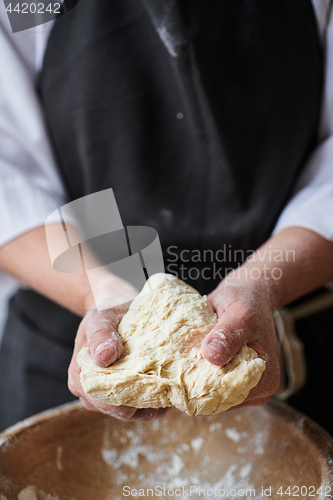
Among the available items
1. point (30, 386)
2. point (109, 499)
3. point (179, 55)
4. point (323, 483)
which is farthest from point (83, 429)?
point (179, 55)

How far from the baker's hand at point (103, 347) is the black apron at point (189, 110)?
194 mm

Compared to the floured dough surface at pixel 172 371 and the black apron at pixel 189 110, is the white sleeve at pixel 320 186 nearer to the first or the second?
the black apron at pixel 189 110

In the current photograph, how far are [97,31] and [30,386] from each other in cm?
62

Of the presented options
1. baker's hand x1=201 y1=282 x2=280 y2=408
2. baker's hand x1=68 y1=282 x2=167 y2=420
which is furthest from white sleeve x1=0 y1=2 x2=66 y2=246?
baker's hand x1=201 y1=282 x2=280 y2=408

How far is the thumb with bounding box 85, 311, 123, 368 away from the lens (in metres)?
0.51

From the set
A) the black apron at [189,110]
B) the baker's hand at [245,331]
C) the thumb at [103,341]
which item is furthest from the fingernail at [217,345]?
the black apron at [189,110]

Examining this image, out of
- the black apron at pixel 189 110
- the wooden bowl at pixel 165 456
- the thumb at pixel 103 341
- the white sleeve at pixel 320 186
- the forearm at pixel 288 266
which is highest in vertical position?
the black apron at pixel 189 110

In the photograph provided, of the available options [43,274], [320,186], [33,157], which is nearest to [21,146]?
[33,157]

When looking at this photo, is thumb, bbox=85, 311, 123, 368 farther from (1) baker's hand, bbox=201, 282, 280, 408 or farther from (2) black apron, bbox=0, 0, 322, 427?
(2) black apron, bbox=0, 0, 322, 427

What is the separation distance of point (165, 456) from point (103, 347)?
264mm

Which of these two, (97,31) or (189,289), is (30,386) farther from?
(97,31)

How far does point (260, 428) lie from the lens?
2.19 ft

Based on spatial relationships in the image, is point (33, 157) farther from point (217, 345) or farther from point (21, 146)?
point (217, 345)

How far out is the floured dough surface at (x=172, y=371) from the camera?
0.50 m
